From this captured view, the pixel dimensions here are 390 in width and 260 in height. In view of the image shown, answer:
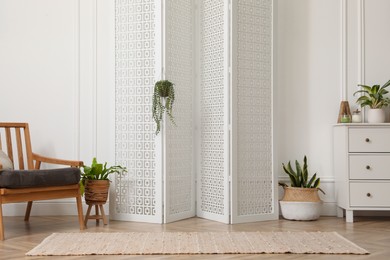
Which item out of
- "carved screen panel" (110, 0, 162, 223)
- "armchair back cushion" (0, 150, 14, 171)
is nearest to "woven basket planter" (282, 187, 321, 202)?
"carved screen panel" (110, 0, 162, 223)

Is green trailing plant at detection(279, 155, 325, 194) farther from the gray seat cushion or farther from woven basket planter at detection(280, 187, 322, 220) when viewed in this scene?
the gray seat cushion

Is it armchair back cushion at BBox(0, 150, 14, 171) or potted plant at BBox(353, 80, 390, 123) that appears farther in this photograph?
potted plant at BBox(353, 80, 390, 123)

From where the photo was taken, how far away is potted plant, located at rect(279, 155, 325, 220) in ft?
17.0

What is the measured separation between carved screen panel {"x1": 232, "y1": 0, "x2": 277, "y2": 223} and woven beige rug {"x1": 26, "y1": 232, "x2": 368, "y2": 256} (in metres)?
0.77

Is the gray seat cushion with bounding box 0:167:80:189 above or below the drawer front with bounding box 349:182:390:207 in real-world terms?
above

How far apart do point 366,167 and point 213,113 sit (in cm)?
145

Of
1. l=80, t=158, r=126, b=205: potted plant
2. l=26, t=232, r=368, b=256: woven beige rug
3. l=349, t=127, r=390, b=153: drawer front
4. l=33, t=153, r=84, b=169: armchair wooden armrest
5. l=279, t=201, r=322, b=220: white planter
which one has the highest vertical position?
l=349, t=127, r=390, b=153: drawer front

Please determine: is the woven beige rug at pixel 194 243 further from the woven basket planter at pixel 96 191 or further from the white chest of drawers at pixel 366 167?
the white chest of drawers at pixel 366 167

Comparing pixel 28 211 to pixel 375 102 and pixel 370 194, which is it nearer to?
pixel 370 194

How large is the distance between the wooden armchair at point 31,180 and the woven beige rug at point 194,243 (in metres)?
0.36

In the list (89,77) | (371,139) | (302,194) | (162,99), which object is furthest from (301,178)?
(89,77)

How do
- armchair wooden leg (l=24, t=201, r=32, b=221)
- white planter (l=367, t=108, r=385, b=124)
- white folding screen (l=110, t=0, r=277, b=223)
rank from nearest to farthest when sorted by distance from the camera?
white folding screen (l=110, t=0, r=277, b=223), armchair wooden leg (l=24, t=201, r=32, b=221), white planter (l=367, t=108, r=385, b=124)

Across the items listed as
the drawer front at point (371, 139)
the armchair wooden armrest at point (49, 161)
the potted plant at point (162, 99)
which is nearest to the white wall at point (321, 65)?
the drawer front at point (371, 139)

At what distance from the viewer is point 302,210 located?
17.0 feet
